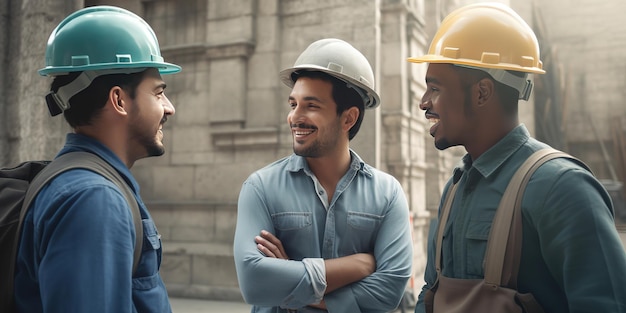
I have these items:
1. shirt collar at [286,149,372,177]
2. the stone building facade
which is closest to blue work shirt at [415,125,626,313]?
shirt collar at [286,149,372,177]

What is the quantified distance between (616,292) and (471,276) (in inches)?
18.2

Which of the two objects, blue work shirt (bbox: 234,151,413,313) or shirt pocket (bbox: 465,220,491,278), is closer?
shirt pocket (bbox: 465,220,491,278)

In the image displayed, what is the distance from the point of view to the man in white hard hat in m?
2.38

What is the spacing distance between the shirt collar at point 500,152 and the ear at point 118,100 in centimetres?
132

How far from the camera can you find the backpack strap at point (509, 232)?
1693 millimetres

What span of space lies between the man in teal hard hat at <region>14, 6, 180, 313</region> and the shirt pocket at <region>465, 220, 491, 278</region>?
1.09m

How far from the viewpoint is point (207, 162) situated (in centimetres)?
831

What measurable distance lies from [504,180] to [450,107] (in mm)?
349

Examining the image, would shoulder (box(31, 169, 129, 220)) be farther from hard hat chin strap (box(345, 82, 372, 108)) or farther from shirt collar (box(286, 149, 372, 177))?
hard hat chin strap (box(345, 82, 372, 108))

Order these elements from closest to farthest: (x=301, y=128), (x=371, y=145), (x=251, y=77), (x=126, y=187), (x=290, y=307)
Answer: (x=126, y=187) → (x=290, y=307) → (x=301, y=128) → (x=371, y=145) → (x=251, y=77)

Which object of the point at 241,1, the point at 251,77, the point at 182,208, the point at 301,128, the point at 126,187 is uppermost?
the point at 241,1

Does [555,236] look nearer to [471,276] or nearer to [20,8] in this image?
[471,276]

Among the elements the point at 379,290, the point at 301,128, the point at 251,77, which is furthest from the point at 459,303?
the point at 251,77

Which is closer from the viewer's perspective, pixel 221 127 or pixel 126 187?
pixel 126 187
